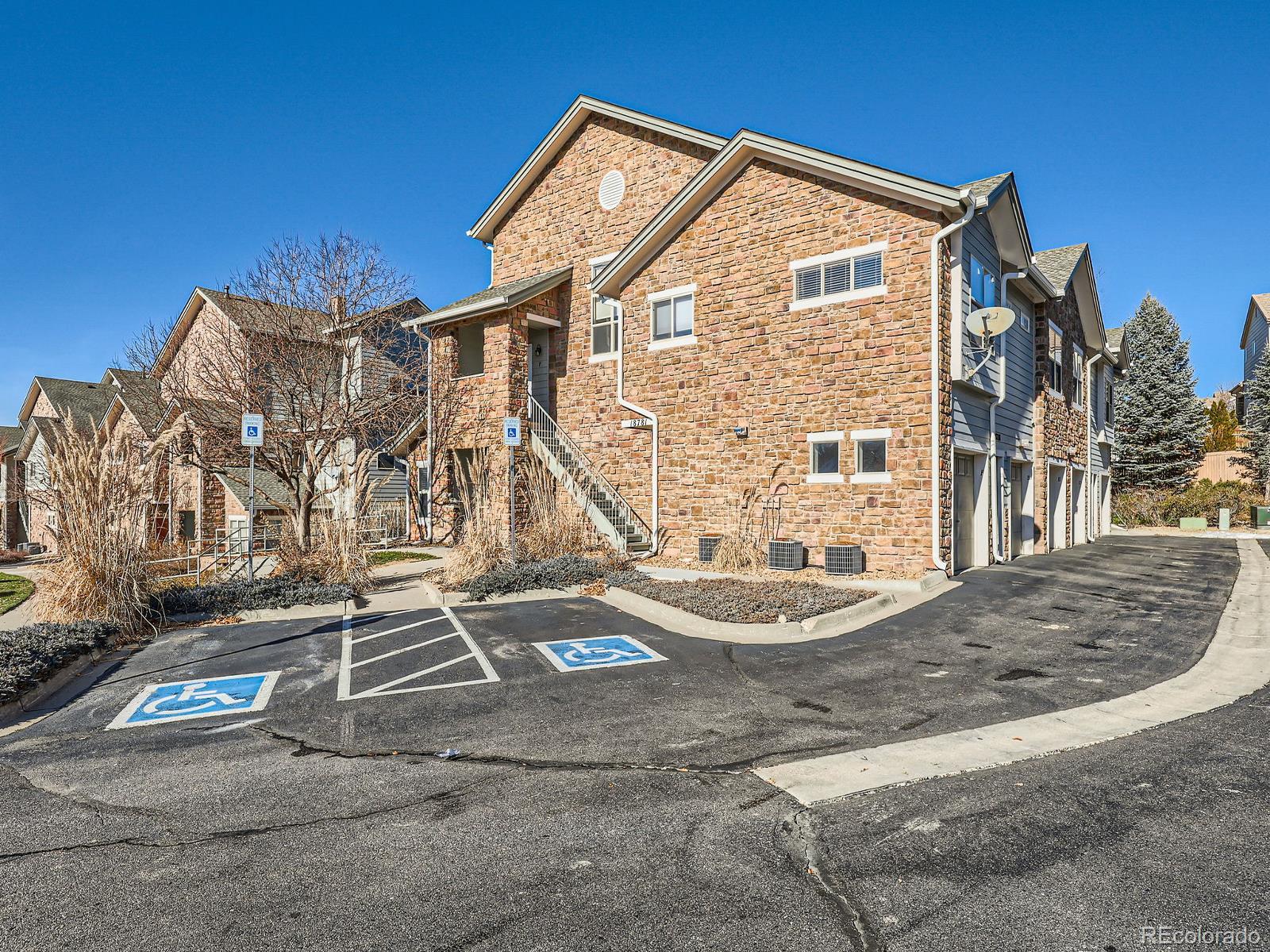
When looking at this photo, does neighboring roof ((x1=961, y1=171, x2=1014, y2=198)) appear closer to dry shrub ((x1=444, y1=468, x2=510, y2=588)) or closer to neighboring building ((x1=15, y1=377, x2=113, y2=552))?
dry shrub ((x1=444, y1=468, x2=510, y2=588))

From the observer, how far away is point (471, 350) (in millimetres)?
21500

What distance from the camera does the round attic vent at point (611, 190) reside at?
19344 mm

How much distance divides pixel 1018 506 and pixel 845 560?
7599 mm

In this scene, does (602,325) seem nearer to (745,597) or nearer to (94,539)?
(745,597)

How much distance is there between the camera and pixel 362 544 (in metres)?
13.0

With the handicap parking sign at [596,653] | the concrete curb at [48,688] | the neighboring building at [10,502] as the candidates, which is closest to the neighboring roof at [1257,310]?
the handicap parking sign at [596,653]

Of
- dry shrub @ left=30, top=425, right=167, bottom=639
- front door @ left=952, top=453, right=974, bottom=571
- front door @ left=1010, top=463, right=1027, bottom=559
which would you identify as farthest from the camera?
front door @ left=1010, top=463, right=1027, bottom=559

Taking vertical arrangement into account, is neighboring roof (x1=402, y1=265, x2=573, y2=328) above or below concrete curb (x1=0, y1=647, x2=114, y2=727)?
above

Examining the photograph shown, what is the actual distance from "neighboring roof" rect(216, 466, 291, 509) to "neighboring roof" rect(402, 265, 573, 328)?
289 inches

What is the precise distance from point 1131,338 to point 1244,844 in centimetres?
4401

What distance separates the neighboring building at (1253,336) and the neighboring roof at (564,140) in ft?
131

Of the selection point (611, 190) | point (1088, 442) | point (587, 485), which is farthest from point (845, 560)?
point (1088, 442)

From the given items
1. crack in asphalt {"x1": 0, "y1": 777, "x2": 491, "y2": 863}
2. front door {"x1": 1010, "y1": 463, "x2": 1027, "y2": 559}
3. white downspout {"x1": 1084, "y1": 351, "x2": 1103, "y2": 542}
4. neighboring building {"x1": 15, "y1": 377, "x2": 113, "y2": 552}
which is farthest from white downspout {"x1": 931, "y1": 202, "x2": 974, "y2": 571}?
neighboring building {"x1": 15, "y1": 377, "x2": 113, "y2": 552}

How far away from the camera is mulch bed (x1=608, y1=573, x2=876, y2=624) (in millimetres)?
9891
